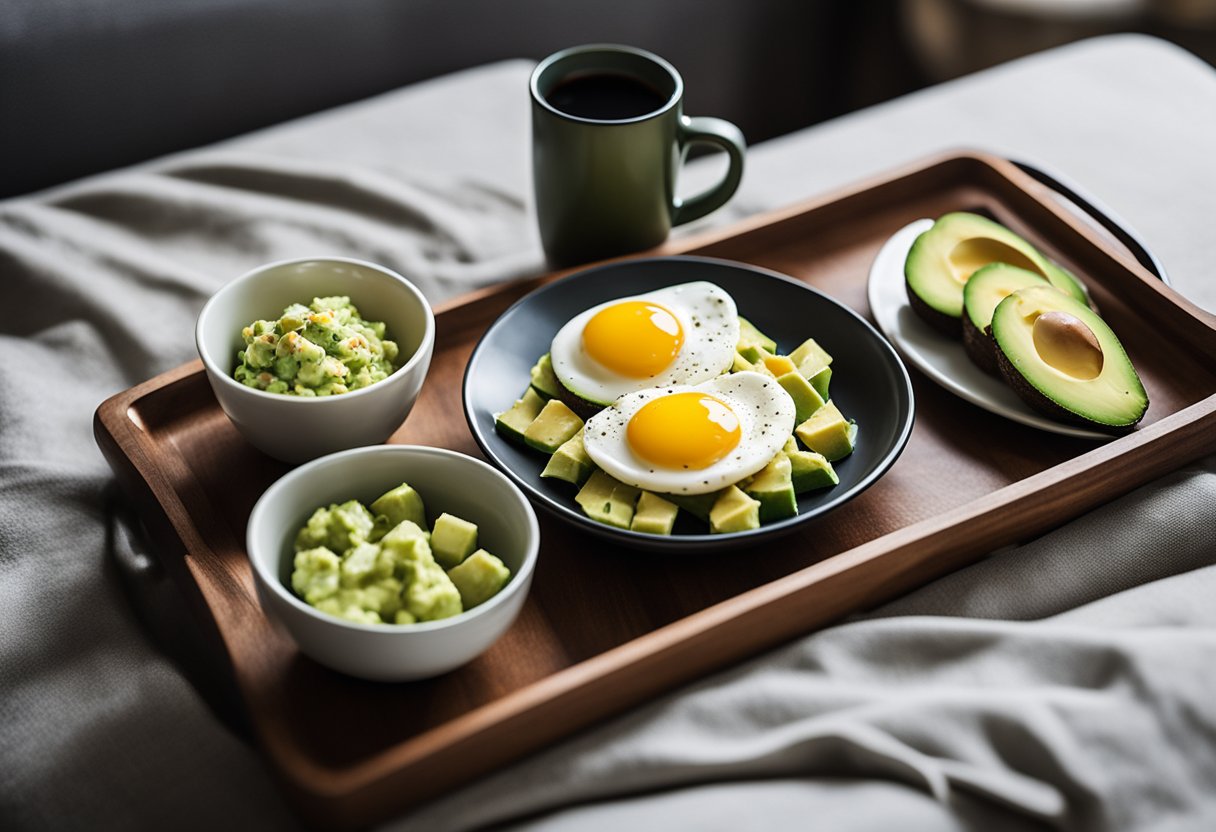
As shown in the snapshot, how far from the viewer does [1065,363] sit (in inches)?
51.4

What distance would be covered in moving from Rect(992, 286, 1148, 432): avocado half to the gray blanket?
0.40 feet

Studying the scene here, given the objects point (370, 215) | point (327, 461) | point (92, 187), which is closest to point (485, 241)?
point (370, 215)

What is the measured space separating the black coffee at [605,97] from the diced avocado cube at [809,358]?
433mm

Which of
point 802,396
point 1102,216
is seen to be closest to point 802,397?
point 802,396

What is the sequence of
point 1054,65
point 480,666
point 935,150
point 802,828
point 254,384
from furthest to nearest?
Answer: point 1054,65 < point 935,150 < point 254,384 < point 480,666 < point 802,828

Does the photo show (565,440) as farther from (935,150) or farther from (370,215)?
(935,150)

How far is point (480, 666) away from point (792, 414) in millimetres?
453

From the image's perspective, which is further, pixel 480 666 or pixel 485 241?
pixel 485 241

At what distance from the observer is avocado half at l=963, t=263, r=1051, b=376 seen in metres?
1.35

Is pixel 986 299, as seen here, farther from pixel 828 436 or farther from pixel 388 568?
pixel 388 568

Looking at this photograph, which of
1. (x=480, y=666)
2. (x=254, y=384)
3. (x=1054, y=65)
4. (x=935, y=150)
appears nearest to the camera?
(x=480, y=666)

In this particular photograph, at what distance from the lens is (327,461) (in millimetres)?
1074

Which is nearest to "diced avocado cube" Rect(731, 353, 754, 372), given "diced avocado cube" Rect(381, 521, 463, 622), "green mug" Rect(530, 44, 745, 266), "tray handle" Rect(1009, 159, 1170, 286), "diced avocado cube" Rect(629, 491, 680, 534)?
"diced avocado cube" Rect(629, 491, 680, 534)

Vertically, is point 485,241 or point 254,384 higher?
point 254,384
